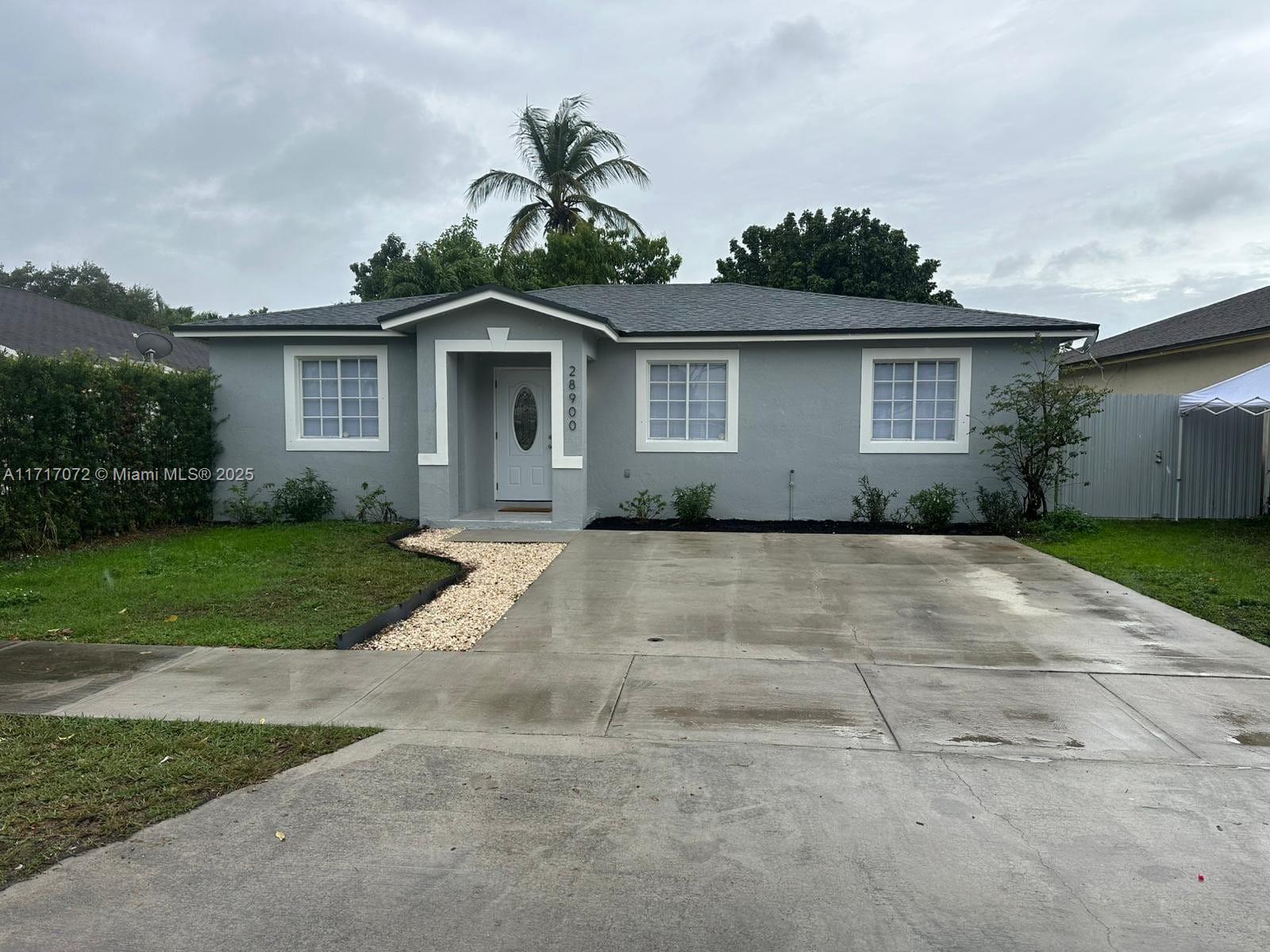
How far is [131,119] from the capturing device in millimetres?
17609

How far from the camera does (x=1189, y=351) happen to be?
15516 mm

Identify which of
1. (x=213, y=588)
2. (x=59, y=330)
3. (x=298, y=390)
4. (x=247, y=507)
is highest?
(x=59, y=330)

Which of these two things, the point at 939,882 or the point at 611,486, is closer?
the point at 939,882

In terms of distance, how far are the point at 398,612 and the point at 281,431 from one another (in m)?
7.37

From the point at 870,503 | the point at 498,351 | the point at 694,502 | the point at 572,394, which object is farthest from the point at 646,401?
the point at 870,503

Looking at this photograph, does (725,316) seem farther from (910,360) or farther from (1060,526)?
(1060,526)

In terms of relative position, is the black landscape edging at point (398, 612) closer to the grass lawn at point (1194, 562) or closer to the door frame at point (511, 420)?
the door frame at point (511, 420)

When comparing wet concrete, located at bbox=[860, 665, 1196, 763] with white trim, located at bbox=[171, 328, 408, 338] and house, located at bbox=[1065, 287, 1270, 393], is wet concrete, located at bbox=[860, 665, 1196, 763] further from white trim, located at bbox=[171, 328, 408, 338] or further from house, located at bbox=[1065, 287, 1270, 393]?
white trim, located at bbox=[171, 328, 408, 338]

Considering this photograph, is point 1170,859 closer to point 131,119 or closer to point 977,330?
point 977,330

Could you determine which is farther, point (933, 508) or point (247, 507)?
point (247, 507)

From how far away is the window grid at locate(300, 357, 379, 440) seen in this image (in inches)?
528

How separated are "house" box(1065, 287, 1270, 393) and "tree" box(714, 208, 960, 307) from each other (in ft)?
47.3

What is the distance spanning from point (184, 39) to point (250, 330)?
4.66 m

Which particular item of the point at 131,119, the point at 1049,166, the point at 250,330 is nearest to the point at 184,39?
the point at 250,330
